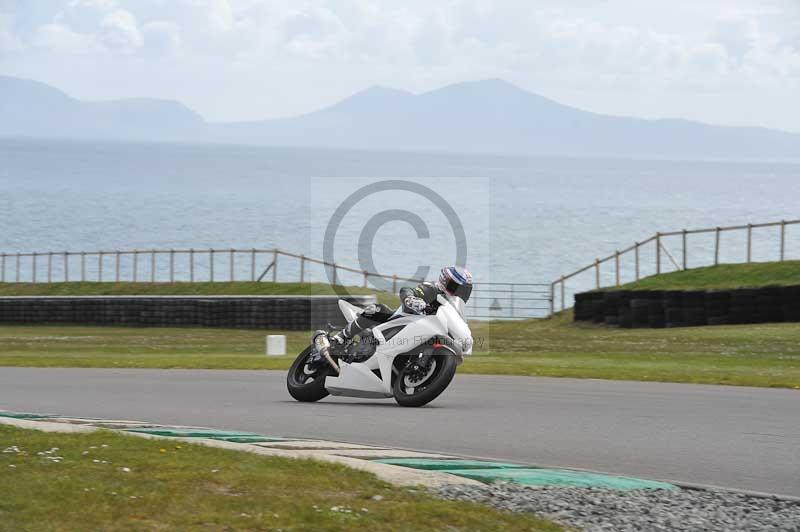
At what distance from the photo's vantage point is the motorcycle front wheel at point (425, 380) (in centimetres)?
1230

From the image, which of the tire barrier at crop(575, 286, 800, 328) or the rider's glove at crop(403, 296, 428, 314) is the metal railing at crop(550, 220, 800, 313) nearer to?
the tire barrier at crop(575, 286, 800, 328)

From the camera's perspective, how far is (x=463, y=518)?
283 inches

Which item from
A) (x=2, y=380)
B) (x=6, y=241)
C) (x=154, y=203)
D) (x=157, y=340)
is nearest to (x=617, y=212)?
(x=154, y=203)

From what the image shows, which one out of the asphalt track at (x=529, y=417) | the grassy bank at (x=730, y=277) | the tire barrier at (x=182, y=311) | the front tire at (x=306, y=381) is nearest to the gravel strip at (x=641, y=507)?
the asphalt track at (x=529, y=417)

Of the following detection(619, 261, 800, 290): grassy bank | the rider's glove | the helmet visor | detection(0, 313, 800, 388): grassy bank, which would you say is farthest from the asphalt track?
detection(619, 261, 800, 290): grassy bank

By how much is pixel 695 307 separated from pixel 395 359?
18673mm

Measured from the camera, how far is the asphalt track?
9.65 meters

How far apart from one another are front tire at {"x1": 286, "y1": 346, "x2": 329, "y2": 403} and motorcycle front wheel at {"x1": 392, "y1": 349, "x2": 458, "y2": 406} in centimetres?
109

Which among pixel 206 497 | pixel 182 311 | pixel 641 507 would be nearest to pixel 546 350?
pixel 182 311

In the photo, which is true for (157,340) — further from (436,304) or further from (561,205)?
(561,205)

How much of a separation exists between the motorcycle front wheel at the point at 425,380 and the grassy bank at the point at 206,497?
3.43m

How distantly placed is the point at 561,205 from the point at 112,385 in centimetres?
15869

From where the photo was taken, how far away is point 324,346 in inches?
522

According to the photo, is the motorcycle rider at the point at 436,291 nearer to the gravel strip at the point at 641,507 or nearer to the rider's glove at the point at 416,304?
the rider's glove at the point at 416,304
